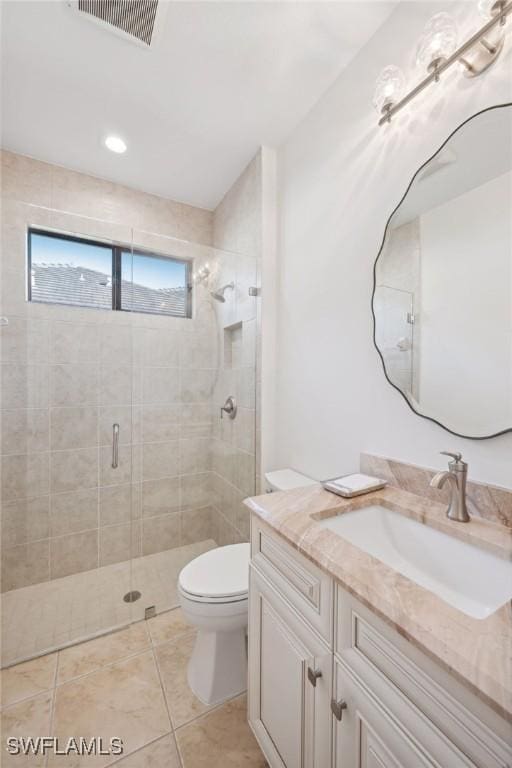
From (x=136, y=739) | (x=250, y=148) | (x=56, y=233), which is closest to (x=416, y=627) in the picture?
(x=136, y=739)

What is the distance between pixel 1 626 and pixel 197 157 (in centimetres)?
289

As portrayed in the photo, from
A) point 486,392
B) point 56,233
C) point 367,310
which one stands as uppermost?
point 56,233

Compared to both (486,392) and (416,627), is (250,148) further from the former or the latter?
(416,627)

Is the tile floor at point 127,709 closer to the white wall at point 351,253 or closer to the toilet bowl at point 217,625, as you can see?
the toilet bowl at point 217,625

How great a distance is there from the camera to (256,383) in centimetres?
194

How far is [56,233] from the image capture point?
196 cm

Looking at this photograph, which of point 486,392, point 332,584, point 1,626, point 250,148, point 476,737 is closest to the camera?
point 476,737

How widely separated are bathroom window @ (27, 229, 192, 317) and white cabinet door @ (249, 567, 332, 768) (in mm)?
1717

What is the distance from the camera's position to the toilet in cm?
127

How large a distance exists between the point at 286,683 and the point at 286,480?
2.76ft

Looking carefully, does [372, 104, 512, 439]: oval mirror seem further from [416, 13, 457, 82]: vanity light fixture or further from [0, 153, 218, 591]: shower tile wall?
[0, 153, 218, 591]: shower tile wall

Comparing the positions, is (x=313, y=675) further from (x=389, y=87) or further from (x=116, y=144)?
(x=116, y=144)

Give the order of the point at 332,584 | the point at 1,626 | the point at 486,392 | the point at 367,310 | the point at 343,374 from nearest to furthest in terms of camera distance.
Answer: the point at 332,584, the point at 486,392, the point at 367,310, the point at 343,374, the point at 1,626

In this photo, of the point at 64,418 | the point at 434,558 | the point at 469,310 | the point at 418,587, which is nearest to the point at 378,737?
the point at 418,587
